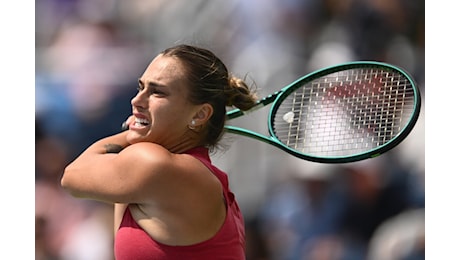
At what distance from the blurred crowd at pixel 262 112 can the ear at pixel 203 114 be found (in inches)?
39.3

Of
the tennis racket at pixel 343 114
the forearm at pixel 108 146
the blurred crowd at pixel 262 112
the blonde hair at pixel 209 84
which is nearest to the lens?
the blonde hair at pixel 209 84

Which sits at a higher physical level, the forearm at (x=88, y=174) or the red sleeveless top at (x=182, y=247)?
the forearm at (x=88, y=174)

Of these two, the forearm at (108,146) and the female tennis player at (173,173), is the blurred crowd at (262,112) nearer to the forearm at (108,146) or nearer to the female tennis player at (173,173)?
the forearm at (108,146)

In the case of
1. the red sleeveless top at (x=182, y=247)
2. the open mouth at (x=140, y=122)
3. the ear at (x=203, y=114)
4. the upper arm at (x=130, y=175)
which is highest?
the ear at (x=203, y=114)

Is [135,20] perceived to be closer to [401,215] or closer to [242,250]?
[401,215]

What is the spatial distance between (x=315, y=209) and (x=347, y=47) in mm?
526

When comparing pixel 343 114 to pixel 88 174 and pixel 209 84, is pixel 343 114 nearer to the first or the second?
pixel 209 84

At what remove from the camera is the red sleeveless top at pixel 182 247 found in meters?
1.00

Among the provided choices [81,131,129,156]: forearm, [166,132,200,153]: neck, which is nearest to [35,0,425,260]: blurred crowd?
[81,131,129,156]: forearm

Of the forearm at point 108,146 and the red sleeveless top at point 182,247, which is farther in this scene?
the forearm at point 108,146

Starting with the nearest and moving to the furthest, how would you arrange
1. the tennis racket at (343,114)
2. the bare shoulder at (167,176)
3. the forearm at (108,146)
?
the bare shoulder at (167,176), the forearm at (108,146), the tennis racket at (343,114)

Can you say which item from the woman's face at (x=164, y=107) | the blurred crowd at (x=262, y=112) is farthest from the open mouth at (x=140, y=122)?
the blurred crowd at (x=262, y=112)
